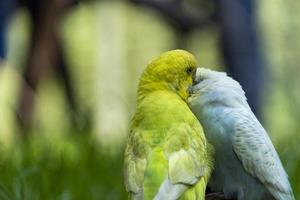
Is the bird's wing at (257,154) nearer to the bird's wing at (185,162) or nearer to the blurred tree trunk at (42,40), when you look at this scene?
the bird's wing at (185,162)

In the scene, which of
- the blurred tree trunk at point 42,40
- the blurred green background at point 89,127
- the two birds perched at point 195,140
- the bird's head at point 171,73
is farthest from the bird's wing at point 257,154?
the blurred tree trunk at point 42,40

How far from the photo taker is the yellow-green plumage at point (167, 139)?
6.75ft

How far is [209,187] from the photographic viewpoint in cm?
223

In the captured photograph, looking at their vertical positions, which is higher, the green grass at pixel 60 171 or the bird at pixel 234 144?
the bird at pixel 234 144

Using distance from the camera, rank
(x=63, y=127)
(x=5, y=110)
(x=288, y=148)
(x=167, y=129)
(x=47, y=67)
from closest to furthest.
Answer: (x=167, y=129) → (x=288, y=148) → (x=63, y=127) → (x=47, y=67) → (x=5, y=110)

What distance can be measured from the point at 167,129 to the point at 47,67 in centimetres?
265

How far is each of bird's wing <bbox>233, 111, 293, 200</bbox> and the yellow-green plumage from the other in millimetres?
58

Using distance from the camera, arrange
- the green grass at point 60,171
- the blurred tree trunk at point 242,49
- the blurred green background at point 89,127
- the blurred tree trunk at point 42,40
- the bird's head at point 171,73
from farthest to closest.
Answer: the blurred tree trunk at point 242,49, the blurred tree trunk at point 42,40, the blurred green background at point 89,127, the green grass at point 60,171, the bird's head at point 171,73

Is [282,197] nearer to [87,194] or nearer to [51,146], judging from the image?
A: [87,194]

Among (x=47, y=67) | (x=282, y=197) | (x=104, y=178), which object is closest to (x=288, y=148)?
(x=104, y=178)

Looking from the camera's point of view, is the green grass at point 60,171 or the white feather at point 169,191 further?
the green grass at point 60,171

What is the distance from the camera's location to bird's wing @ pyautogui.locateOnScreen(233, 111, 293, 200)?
213cm

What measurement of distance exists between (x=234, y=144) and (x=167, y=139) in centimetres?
12

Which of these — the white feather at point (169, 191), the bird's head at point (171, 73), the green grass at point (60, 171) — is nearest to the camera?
the white feather at point (169, 191)
